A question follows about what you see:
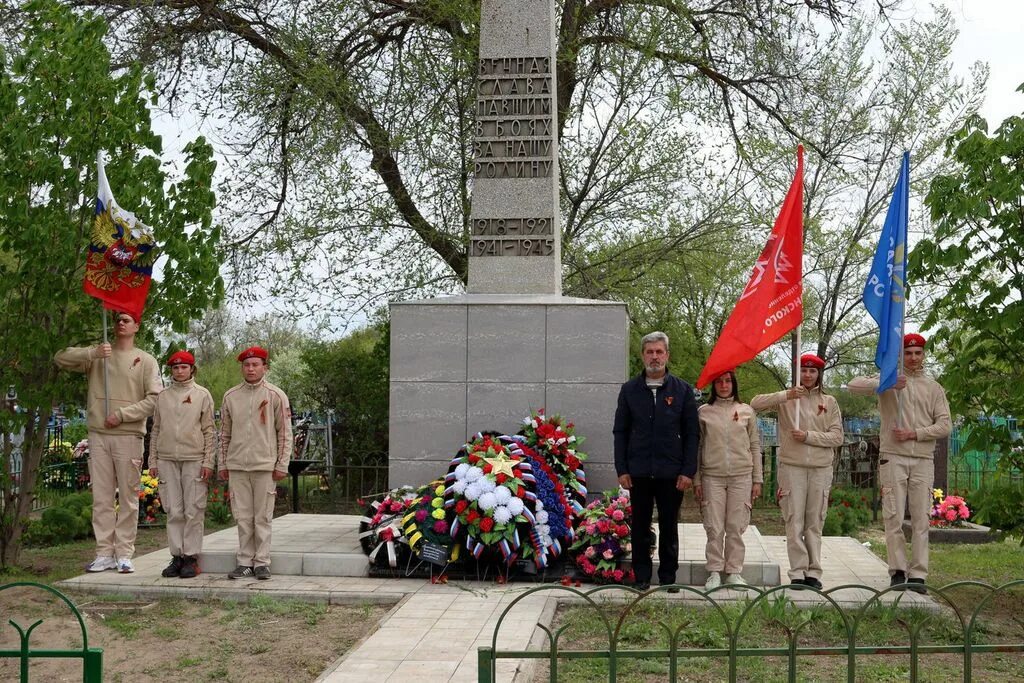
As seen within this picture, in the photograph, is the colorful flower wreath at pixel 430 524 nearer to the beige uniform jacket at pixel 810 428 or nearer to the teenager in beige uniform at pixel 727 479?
the teenager in beige uniform at pixel 727 479

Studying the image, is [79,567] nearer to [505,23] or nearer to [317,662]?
[317,662]

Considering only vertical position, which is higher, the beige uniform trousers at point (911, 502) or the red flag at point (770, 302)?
the red flag at point (770, 302)

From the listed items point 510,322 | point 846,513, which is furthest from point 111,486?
point 846,513

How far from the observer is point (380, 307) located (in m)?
15.6

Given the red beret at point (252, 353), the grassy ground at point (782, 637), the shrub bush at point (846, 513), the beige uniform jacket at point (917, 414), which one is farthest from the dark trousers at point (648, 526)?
the shrub bush at point (846, 513)

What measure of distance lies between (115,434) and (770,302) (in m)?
4.93

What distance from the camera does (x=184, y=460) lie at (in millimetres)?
8320

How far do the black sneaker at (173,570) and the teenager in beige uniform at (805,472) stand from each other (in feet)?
14.3

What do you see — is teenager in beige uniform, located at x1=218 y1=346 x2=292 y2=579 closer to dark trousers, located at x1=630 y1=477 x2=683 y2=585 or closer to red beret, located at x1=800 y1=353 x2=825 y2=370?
dark trousers, located at x1=630 y1=477 x2=683 y2=585

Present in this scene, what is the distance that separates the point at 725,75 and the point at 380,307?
6.23 m

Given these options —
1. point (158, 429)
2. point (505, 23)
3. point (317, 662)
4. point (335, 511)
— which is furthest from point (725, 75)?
point (317, 662)

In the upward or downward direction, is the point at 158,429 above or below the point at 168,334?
below

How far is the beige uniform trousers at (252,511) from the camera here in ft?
26.5

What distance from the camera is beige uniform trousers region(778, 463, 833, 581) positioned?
25.2 ft
